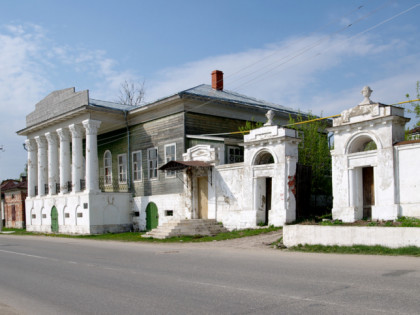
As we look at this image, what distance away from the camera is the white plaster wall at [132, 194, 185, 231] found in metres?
25.8

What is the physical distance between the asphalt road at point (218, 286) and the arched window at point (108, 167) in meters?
18.7

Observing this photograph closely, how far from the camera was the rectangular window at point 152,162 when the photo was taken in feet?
92.1

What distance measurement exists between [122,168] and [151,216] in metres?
4.74

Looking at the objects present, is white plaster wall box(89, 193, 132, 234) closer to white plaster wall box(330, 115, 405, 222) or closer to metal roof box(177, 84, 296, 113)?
metal roof box(177, 84, 296, 113)

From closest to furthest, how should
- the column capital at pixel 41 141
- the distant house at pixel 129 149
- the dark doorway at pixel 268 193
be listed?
the dark doorway at pixel 268 193 < the distant house at pixel 129 149 < the column capital at pixel 41 141

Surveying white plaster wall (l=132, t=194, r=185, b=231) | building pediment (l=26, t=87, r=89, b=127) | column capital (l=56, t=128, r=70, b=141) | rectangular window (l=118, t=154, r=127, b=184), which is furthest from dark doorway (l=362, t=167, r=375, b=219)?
column capital (l=56, t=128, r=70, b=141)

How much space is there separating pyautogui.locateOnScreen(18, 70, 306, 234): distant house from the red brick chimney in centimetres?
7

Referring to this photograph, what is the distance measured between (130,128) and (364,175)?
56.0 feet

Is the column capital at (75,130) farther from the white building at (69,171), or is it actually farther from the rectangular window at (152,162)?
the rectangular window at (152,162)

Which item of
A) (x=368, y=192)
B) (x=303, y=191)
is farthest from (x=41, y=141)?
(x=368, y=192)

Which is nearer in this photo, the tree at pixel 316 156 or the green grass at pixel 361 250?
the green grass at pixel 361 250

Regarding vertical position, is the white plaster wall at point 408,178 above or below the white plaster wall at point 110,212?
above

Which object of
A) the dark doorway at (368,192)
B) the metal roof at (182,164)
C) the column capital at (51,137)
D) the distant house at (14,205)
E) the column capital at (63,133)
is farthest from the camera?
the distant house at (14,205)

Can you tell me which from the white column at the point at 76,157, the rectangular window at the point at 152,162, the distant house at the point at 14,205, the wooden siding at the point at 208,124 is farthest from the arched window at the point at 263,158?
the distant house at the point at 14,205
